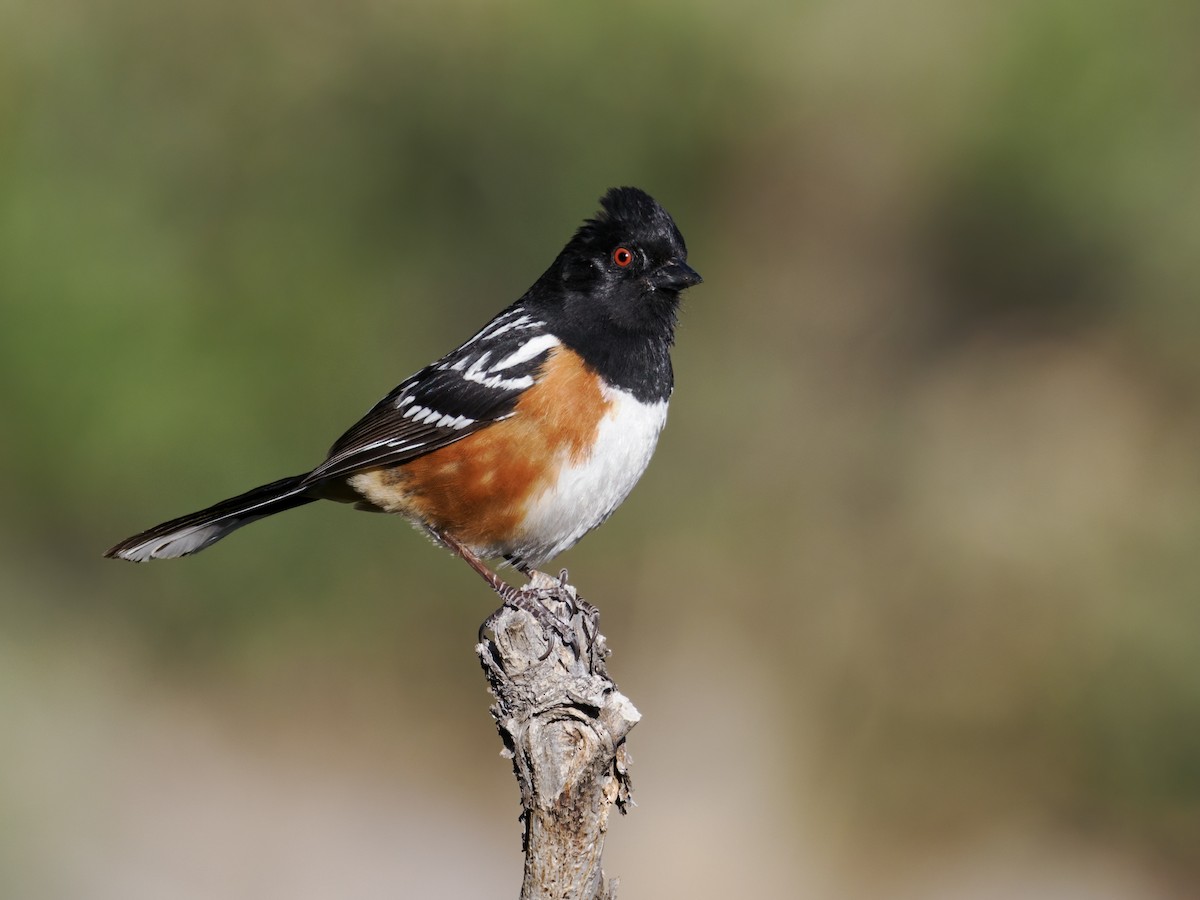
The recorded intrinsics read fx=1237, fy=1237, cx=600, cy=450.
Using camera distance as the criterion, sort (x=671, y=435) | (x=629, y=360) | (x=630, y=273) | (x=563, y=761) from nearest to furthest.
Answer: (x=563, y=761) → (x=629, y=360) → (x=630, y=273) → (x=671, y=435)

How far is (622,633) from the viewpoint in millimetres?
5953

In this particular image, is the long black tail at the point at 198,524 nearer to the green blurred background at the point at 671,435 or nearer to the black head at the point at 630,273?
the black head at the point at 630,273

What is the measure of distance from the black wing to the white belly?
253 millimetres

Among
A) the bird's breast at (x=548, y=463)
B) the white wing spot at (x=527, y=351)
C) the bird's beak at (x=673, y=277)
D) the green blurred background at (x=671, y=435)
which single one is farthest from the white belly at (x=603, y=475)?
the green blurred background at (x=671, y=435)

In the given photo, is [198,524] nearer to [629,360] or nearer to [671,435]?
[629,360]

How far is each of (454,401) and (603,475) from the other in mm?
512

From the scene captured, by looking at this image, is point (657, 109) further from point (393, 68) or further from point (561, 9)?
point (393, 68)

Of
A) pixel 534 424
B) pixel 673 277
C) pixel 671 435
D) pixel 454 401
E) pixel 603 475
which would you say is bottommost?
pixel 603 475

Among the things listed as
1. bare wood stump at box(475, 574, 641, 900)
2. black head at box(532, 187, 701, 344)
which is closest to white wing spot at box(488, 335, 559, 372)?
black head at box(532, 187, 701, 344)

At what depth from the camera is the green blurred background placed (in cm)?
569

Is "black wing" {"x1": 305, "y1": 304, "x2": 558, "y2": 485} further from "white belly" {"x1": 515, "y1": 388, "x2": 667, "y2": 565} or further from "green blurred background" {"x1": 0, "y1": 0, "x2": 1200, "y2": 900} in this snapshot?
"green blurred background" {"x1": 0, "y1": 0, "x2": 1200, "y2": 900}

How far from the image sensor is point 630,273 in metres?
3.58

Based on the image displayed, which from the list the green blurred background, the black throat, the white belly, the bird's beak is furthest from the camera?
the green blurred background

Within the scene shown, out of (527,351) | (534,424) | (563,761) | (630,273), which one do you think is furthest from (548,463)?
(563,761)
